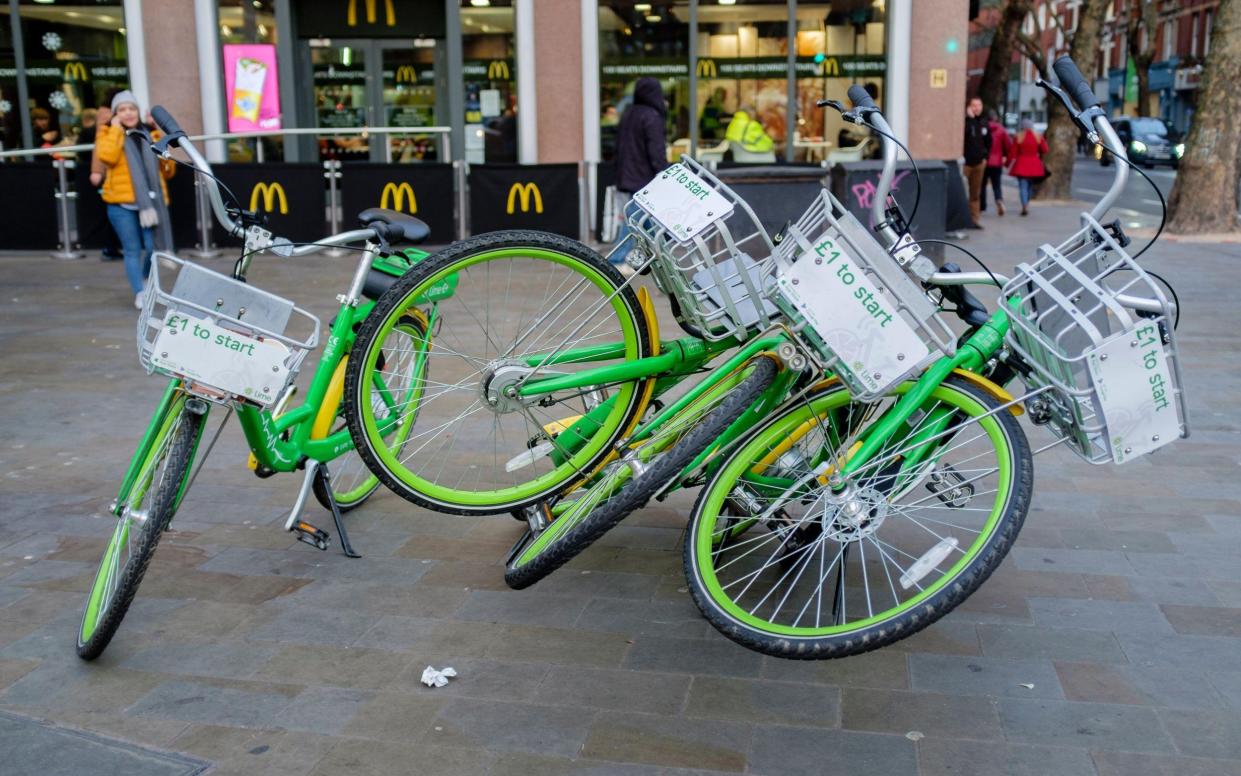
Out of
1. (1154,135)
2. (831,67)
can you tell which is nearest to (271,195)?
(831,67)

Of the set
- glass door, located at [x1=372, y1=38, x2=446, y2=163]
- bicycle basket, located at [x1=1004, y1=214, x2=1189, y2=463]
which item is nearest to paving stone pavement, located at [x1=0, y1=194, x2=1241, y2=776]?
bicycle basket, located at [x1=1004, y1=214, x2=1189, y2=463]

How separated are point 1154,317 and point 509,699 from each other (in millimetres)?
1934

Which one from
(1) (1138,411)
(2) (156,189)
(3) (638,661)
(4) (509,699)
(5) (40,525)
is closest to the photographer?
(1) (1138,411)

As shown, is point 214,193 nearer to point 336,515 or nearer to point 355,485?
point 336,515

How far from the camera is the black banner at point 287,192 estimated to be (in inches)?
534

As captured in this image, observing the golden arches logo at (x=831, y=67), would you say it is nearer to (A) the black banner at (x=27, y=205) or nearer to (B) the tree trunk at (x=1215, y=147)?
(B) the tree trunk at (x=1215, y=147)

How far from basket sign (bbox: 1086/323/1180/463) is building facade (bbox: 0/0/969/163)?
13.5 meters

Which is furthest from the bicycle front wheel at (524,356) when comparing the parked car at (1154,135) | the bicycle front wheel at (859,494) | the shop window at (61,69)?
the parked car at (1154,135)

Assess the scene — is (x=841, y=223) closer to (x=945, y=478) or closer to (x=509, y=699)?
(x=945, y=478)

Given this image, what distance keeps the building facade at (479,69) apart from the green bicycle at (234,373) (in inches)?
469

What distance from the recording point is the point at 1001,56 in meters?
25.3

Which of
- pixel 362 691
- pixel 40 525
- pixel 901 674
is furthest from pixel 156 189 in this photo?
pixel 901 674

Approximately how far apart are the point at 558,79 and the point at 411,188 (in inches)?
131

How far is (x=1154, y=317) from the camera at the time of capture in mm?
3174
